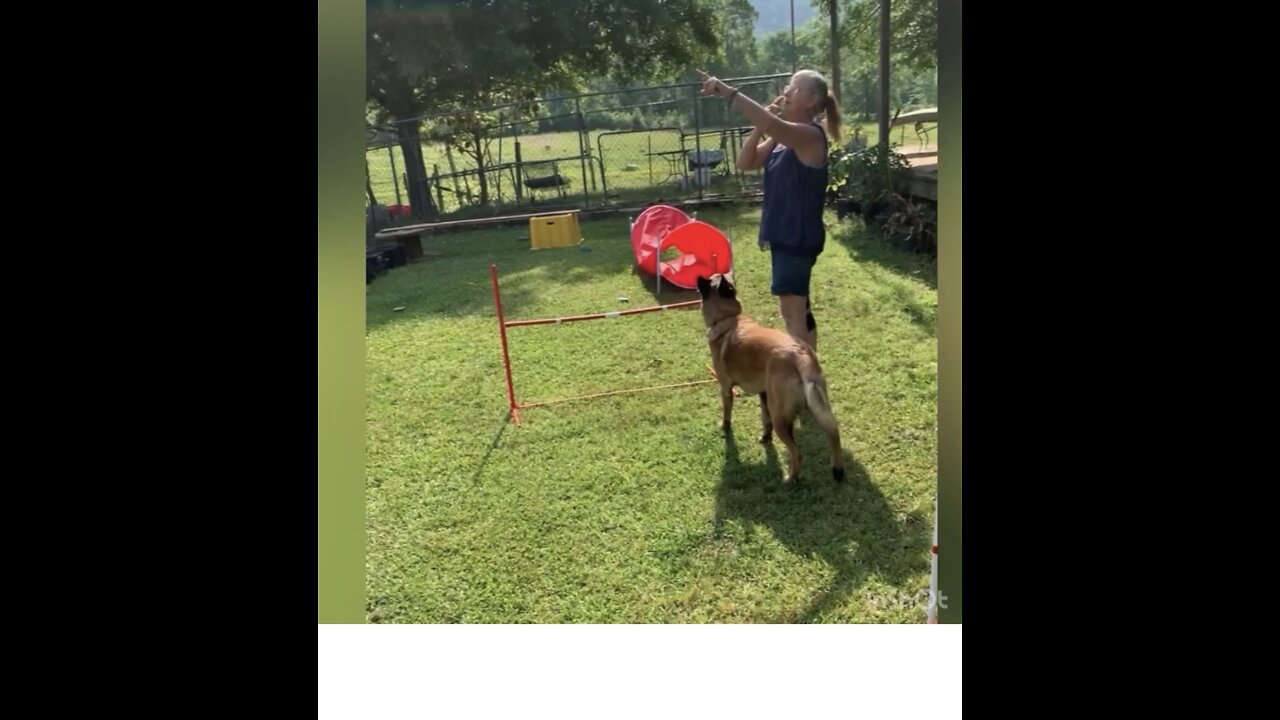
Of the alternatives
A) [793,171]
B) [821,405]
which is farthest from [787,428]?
[793,171]

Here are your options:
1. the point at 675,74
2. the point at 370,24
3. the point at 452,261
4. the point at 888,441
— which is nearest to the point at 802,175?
the point at 675,74

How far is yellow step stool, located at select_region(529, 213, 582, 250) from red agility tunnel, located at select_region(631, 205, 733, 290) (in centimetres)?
58

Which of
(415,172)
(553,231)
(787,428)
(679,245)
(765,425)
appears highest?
(415,172)

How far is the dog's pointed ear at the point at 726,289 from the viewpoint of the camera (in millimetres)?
4137

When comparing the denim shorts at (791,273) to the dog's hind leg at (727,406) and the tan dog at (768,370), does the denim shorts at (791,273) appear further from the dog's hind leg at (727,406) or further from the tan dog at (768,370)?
the dog's hind leg at (727,406)

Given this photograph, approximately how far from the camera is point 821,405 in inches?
135

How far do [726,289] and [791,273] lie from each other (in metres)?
0.48

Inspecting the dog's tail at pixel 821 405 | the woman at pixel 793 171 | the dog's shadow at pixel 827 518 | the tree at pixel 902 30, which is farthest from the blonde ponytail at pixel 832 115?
the dog's shadow at pixel 827 518

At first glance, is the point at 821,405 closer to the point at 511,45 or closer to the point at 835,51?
the point at 835,51

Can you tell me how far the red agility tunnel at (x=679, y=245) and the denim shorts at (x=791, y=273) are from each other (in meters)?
1.36

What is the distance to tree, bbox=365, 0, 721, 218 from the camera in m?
2.69

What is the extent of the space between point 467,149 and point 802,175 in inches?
68.7

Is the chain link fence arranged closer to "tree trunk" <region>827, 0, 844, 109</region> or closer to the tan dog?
"tree trunk" <region>827, 0, 844, 109</region>
